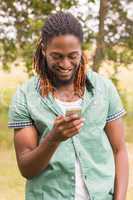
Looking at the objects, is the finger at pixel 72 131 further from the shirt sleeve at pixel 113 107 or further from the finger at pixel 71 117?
the shirt sleeve at pixel 113 107

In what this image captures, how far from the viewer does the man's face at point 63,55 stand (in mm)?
2230

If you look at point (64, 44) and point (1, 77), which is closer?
point (64, 44)

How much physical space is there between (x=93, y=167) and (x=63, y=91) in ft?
1.05

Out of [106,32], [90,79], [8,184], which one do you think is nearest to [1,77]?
[106,32]

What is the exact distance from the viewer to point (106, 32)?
9.45m

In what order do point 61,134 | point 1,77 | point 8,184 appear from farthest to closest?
Result: point 1,77 → point 8,184 → point 61,134

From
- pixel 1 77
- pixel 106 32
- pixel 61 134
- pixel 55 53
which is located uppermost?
pixel 55 53

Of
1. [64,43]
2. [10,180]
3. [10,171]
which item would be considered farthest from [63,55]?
[10,171]

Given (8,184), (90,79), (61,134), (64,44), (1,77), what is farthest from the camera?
(1,77)

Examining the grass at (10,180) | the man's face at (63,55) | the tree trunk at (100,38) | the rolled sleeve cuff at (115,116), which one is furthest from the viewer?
the tree trunk at (100,38)

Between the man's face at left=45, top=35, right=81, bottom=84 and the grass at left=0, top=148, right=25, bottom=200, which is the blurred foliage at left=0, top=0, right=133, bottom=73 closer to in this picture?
the grass at left=0, top=148, right=25, bottom=200

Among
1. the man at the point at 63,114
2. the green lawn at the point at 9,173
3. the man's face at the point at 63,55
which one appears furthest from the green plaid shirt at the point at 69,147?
the green lawn at the point at 9,173

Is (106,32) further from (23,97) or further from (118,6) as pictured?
(23,97)

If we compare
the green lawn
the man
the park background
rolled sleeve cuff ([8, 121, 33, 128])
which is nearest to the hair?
the man
